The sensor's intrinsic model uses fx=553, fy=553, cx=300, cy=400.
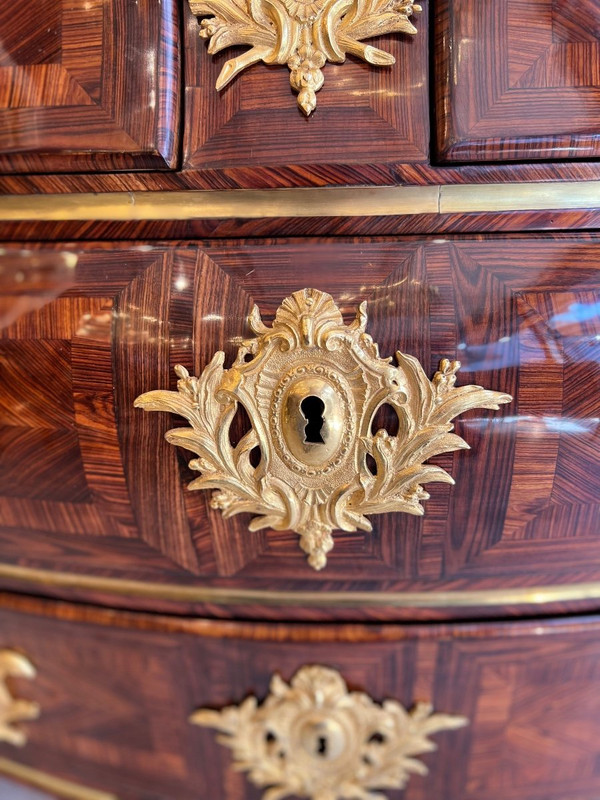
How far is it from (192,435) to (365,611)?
149mm

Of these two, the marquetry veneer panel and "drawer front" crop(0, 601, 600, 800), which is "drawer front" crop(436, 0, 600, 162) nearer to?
the marquetry veneer panel

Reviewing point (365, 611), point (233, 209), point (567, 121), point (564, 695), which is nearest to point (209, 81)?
point (233, 209)

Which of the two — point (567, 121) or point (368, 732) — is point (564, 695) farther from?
point (567, 121)

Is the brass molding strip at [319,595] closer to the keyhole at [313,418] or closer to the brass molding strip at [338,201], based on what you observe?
the keyhole at [313,418]

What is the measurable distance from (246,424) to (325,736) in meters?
0.21

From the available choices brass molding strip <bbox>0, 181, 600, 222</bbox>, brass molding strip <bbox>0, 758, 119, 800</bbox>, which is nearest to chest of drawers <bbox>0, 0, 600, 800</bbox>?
brass molding strip <bbox>0, 181, 600, 222</bbox>

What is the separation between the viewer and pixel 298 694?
35 cm

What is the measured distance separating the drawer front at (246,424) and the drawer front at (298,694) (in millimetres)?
22

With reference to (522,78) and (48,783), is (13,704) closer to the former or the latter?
(48,783)

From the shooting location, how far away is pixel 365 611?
332mm

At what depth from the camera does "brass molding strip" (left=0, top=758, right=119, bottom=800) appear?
1.32ft

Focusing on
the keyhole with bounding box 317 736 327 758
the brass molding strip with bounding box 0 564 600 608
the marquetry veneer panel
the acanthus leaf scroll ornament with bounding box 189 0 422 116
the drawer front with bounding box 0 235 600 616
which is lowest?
the keyhole with bounding box 317 736 327 758

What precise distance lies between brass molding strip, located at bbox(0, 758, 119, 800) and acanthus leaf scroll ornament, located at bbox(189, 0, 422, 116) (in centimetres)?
48

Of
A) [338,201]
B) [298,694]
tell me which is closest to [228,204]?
[338,201]
